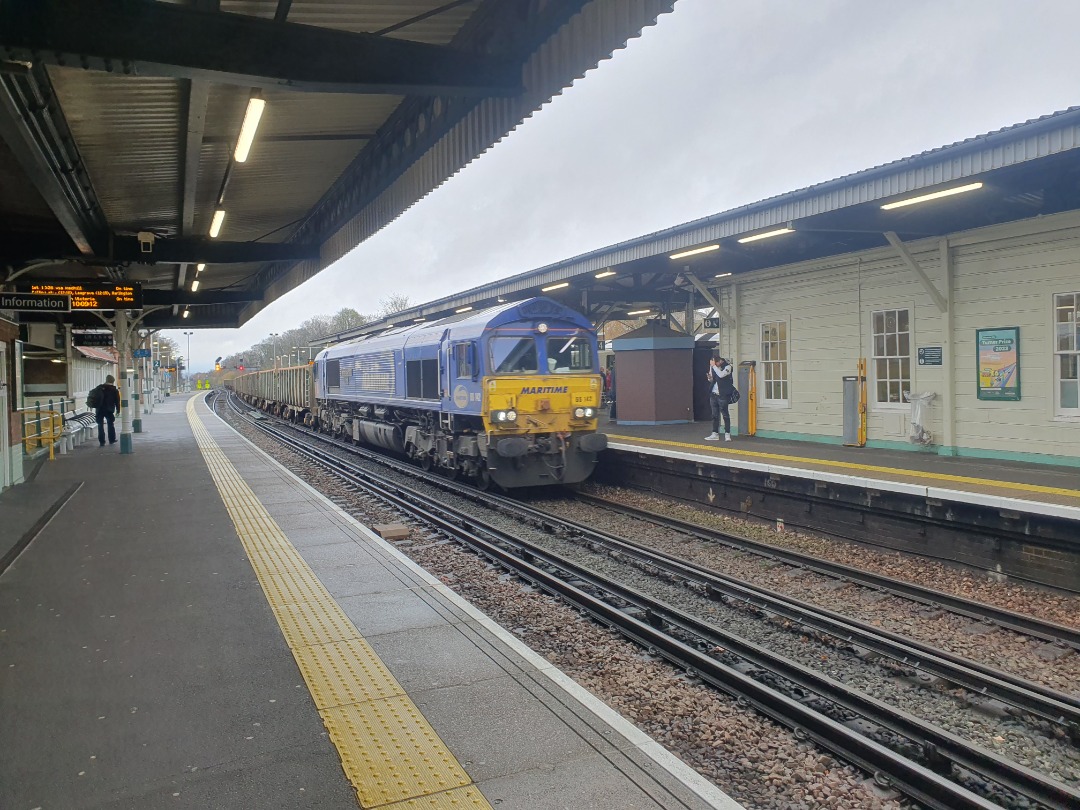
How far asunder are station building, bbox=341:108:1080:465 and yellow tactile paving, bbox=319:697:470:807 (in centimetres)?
759

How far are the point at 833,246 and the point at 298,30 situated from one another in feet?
30.0

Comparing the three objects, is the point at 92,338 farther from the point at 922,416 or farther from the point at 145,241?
the point at 922,416

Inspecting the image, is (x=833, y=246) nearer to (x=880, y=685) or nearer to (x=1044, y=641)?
(x=1044, y=641)

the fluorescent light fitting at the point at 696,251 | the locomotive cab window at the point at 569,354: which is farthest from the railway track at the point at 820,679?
the fluorescent light fitting at the point at 696,251

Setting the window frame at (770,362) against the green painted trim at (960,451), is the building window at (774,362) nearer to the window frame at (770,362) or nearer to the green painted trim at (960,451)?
the window frame at (770,362)

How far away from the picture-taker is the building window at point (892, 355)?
11148 mm

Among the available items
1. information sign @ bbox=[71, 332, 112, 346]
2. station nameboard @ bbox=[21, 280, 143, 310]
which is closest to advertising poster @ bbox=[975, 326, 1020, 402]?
station nameboard @ bbox=[21, 280, 143, 310]

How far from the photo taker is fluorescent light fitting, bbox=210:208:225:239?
474 inches

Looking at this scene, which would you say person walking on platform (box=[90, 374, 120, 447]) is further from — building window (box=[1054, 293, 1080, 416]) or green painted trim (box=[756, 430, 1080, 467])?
building window (box=[1054, 293, 1080, 416])

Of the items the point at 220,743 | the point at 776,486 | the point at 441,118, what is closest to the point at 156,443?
the point at 441,118

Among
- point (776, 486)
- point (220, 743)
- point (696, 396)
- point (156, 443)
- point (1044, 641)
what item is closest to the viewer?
point (220, 743)

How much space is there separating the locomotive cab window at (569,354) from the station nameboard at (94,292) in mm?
8377

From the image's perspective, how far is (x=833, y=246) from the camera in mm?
12172

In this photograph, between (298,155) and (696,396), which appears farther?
(696,396)
